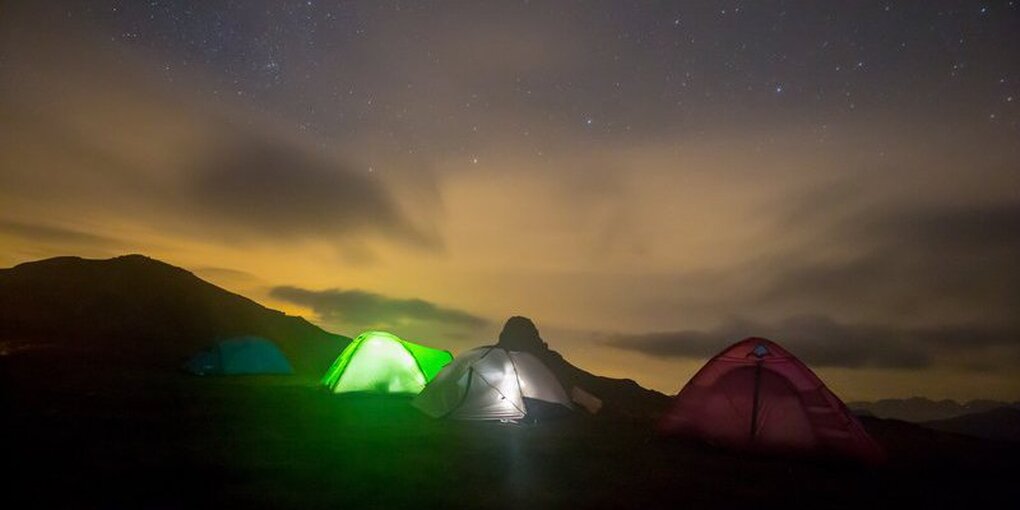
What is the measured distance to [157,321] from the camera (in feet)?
137

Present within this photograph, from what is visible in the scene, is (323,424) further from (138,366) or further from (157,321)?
(157,321)

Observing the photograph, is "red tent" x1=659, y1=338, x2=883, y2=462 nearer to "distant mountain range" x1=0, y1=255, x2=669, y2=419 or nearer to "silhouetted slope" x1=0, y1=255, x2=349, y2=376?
"distant mountain range" x1=0, y1=255, x2=669, y2=419

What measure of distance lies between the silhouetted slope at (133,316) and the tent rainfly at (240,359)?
349 cm

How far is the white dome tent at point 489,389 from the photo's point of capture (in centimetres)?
1191

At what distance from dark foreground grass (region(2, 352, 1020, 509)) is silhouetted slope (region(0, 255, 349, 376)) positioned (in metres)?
17.6

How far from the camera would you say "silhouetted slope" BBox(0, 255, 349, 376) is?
99.8 ft

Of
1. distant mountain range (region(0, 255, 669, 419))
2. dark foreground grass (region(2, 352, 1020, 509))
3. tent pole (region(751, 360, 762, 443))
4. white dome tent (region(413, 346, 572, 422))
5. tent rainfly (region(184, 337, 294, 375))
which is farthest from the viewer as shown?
distant mountain range (region(0, 255, 669, 419))

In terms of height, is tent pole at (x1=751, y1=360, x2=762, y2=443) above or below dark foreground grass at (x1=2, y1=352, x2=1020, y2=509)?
above

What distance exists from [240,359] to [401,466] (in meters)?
18.6

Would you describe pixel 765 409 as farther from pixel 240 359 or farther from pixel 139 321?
pixel 139 321

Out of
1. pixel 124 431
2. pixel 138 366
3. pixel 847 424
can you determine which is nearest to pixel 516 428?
pixel 847 424

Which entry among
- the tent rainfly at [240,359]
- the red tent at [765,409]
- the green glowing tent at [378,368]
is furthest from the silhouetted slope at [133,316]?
the red tent at [765,409]

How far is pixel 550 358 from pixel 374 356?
29944 mm

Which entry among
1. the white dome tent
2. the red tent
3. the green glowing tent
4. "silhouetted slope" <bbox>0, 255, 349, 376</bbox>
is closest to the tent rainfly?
"silhouetted slope" <bbox>0, 255, 349, 376</bbox>
